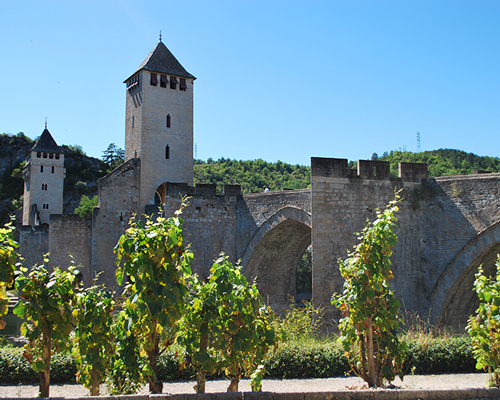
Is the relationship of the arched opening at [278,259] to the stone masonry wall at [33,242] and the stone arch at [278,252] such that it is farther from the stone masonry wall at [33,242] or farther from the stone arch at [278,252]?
the stone masonry wall at [33,242]

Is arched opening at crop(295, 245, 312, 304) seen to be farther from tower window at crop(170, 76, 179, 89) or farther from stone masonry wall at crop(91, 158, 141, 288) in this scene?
stone masonry wall at crop(91, 158, 141, 288)

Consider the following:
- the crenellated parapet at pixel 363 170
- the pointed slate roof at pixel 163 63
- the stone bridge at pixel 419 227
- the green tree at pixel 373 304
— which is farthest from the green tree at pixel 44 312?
the pointed slate roof at pixel 163 63

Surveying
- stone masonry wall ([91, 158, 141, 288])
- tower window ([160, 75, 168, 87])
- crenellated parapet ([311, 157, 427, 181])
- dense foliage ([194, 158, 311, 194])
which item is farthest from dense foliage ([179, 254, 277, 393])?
dense foliage ([194, 158, 311, 194])

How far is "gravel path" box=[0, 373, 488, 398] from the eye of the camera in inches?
310

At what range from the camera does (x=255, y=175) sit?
64.3 metres

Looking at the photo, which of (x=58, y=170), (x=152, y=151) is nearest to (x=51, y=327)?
(x=152, y=151)

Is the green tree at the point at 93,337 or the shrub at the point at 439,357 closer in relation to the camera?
the green tree at the point at 93,337

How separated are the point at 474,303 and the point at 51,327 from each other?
436 inches

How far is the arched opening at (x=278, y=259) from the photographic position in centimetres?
1663

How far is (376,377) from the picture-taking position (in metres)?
6.54

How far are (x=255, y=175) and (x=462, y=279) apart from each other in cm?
5256

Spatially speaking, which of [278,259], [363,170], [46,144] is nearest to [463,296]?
[363,170]

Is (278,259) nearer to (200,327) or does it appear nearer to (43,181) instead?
(200,327)

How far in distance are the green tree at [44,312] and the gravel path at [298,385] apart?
7.45ft
